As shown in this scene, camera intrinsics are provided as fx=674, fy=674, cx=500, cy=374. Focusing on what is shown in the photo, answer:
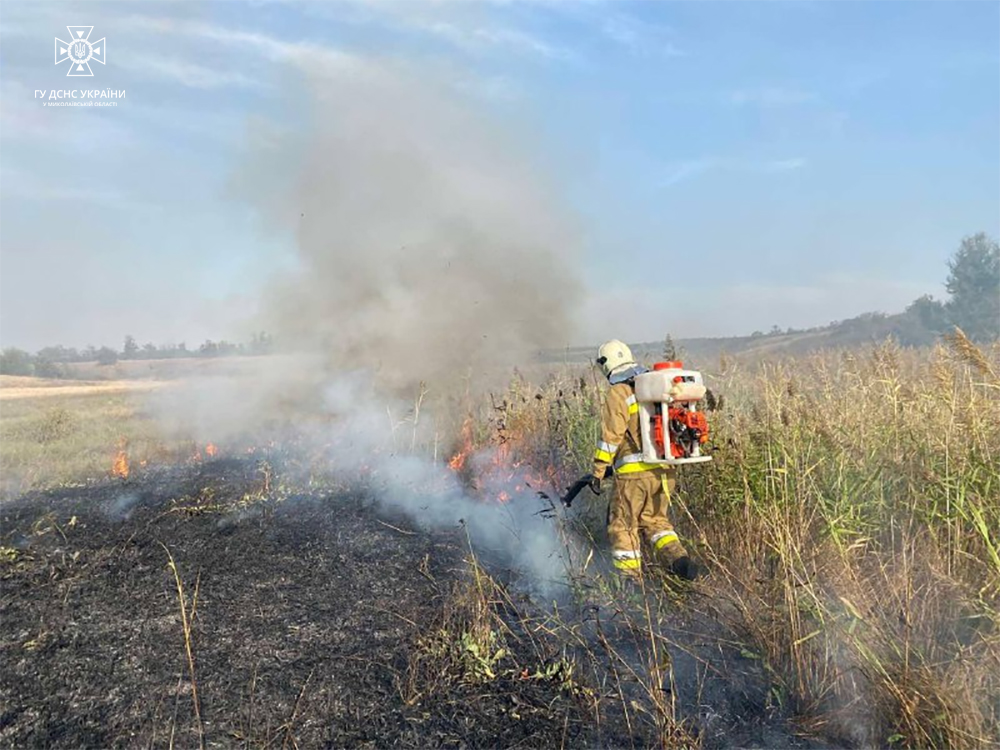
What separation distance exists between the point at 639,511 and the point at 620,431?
635 millimetres

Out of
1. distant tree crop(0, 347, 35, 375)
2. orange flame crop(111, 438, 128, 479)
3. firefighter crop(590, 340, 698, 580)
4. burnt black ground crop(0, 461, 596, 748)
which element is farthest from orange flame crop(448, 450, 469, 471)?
distant tree crop(0, 347, 35, 375)

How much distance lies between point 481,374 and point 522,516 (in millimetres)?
5659

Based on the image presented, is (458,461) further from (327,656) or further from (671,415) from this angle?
(327,656)

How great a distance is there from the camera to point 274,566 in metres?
5.29

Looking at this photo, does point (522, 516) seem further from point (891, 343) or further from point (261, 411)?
point (261, 411)

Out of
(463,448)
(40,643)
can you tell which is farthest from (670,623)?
(463,448)

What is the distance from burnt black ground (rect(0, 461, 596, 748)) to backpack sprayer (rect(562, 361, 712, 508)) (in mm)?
1734

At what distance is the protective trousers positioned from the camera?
5051 millimetres

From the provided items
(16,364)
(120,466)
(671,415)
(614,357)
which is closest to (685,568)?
(671,415)

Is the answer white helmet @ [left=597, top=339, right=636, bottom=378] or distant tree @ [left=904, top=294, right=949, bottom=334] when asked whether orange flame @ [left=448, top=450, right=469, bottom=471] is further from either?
distant tree @ [left=904, top=294, right=949, bottom=334]

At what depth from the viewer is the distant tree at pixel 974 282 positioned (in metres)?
30.0

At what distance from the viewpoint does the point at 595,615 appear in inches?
161

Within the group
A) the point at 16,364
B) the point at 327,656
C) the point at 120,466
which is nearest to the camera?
the point at 327,656

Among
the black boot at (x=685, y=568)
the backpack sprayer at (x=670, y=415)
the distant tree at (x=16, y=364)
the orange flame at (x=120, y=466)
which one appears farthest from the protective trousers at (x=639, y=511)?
the distant tree at (x=16, y=364)
